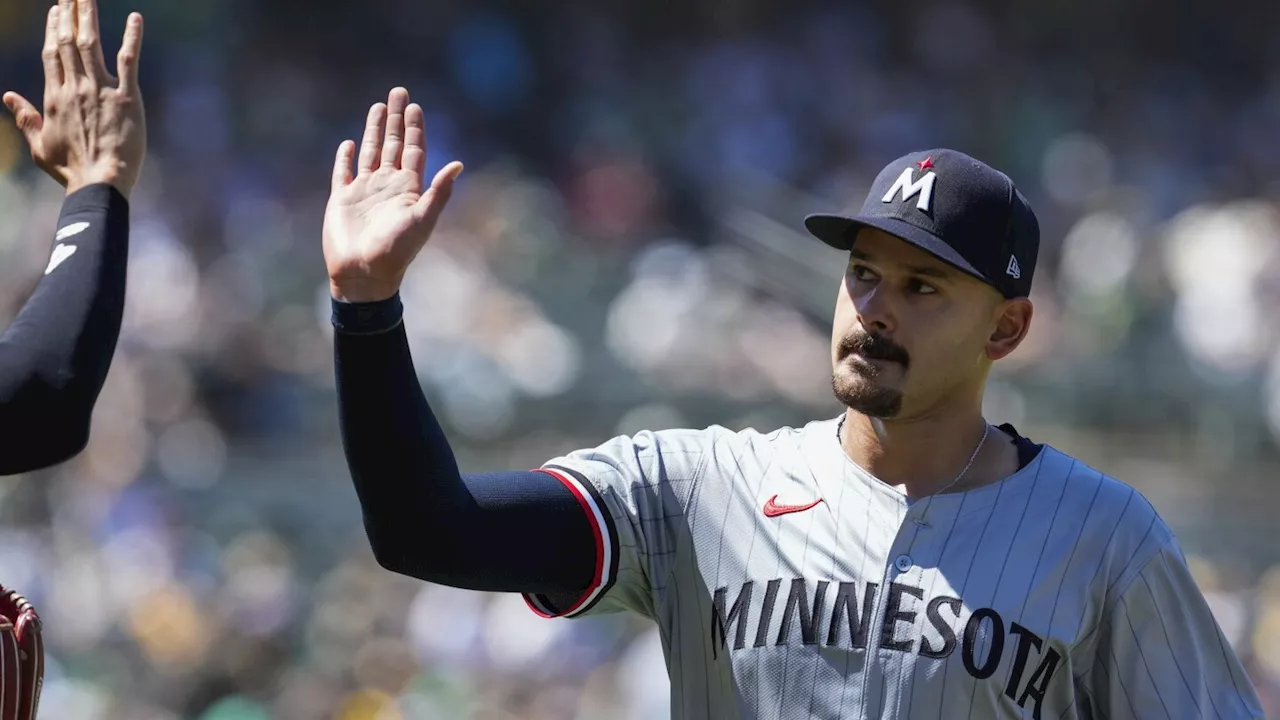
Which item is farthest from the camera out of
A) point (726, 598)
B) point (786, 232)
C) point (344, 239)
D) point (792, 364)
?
point (786, 232)

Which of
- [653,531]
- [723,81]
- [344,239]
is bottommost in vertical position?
[653,531]

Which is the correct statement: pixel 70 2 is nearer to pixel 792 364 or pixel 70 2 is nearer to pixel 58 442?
pixel 58 442

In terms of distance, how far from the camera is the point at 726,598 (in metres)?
2.39

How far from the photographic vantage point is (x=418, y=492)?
220 centimetres

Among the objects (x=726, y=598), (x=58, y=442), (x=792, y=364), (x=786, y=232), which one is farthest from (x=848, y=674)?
(x=786, y=232)

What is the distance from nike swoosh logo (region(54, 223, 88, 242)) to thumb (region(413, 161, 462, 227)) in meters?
0.45

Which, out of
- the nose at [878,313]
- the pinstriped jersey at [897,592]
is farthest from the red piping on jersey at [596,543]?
the nose at [878,313]

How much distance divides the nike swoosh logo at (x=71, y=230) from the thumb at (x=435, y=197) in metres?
0.45

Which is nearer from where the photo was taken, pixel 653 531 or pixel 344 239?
pixel 344 239

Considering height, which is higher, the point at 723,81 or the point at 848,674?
the point at 723,81

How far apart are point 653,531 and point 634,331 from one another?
21.0 feet

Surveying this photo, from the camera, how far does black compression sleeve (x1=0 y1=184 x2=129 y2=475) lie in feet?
6.12

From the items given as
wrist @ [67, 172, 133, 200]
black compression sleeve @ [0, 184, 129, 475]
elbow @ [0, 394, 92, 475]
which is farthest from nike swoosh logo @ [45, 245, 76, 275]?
elbow @ [0, 394, 92, 475]

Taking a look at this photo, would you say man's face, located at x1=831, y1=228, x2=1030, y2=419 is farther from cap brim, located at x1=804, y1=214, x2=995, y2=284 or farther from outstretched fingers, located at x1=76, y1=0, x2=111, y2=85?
outstretched fingers, located at x1=76, y1=0, x2=111, y2=85
